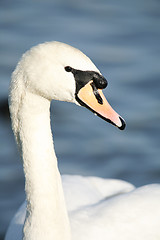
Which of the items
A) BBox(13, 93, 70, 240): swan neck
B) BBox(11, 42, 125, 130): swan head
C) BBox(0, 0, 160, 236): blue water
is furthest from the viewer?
BBox(0, 0, 160, 236): blue water

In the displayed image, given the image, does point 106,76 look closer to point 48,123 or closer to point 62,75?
point 48,123

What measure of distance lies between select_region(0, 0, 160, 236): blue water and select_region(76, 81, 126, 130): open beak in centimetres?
241

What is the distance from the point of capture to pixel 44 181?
12.0ft

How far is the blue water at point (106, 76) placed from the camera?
6320mm

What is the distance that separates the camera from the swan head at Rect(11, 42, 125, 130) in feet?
11.0

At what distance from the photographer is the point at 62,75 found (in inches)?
132

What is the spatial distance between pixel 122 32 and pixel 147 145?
2.10 m

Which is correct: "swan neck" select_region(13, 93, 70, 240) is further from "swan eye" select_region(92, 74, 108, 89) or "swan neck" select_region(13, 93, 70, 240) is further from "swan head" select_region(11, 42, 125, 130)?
"swan eye" select_region(92, 74, 108, 89)

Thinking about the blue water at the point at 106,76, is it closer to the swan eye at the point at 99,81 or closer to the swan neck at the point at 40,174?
the swan neck at the point at 40,174

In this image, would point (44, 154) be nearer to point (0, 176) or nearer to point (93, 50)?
point (0, 176)

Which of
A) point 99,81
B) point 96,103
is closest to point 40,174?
point 96,103

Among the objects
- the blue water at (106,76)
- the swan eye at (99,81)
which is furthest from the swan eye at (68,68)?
the blue water at (106,76)

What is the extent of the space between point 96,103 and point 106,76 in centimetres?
385

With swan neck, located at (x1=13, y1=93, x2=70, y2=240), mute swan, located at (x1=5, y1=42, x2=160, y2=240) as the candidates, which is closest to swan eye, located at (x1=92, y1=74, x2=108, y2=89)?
mute swan, located at (x1=5, y1=42, x2=160, y2=240)
